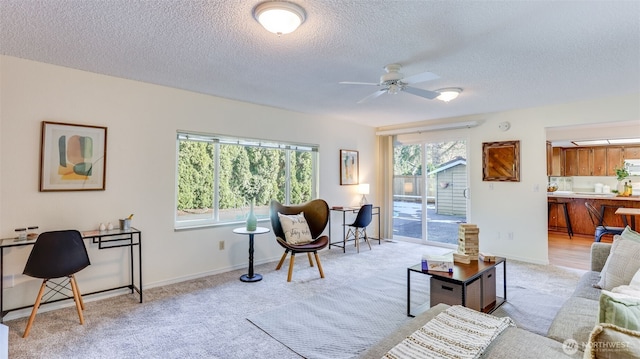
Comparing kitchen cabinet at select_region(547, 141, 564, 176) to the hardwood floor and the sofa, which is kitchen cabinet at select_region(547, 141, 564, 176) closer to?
the hardwood floor

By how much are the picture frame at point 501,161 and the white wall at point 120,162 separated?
11.0ft

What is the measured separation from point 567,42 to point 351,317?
2.86 m

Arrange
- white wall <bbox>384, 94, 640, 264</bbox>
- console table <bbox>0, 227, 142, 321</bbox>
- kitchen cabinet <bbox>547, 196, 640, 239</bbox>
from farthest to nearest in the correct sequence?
kitchen cabinet <bbox>547, 196, 640, 239</bbox>, white wall <bbox>384, 94, 640, 264</bbox>, console table <bbox>0, 227, 142, 321</bbox>

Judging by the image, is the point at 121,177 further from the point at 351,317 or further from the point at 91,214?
the point at 351,317

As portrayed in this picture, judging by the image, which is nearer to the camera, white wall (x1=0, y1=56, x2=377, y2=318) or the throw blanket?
the throw blanket

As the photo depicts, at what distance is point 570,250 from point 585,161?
3267 millimetres

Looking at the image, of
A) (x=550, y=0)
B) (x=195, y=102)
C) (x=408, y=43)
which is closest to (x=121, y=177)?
(x=195, y=102)

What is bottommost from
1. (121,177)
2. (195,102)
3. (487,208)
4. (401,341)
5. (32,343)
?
(32,343)

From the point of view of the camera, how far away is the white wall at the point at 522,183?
4295mm

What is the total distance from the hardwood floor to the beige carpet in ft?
1.71

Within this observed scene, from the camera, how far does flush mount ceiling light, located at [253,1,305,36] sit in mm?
1920

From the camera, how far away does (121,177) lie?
3420mm

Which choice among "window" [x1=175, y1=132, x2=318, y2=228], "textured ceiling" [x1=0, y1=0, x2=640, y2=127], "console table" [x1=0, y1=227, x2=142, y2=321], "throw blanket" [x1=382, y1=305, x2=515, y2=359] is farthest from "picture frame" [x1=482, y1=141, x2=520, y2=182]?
"console table" [x1=0, y1=227, x2=142, y2=321]

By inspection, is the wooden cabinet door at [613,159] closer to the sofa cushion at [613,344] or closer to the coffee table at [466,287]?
the coffee table at [466,287]
